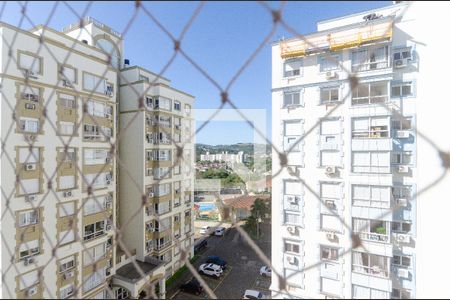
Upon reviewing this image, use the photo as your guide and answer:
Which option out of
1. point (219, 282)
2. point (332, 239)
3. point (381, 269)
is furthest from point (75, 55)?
point (219, 282)

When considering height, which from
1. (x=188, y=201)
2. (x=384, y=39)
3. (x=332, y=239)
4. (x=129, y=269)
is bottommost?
(x=129, y=269)

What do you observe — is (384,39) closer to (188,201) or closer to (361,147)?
(361,147)

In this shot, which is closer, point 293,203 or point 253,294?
point 293,203

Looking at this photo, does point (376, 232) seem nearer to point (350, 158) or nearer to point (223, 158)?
point (350, 158)

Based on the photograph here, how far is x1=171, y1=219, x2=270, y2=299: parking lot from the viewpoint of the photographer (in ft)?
11.9

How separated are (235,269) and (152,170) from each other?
7.28 feet

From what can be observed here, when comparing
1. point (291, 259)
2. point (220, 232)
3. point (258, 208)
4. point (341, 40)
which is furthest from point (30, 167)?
point (220, 232)

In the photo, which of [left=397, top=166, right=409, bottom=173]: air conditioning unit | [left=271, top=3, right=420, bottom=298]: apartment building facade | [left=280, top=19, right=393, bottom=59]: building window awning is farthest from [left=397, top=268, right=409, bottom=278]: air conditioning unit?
[left=280, top=19, right=393, bottom=59]: building window awning

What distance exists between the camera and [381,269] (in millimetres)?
1785

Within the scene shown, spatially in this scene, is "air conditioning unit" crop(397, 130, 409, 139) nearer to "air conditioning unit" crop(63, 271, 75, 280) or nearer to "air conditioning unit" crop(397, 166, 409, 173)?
"air conditioning unit" crop(397, 166, 409, 173)

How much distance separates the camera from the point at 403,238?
5.73 ft

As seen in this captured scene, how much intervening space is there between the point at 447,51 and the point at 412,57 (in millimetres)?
727

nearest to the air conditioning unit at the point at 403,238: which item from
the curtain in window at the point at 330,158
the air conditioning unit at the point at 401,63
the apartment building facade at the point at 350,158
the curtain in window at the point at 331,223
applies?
the apartment building facade at the point at 350,158

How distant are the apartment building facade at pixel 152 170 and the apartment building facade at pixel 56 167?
503mm
